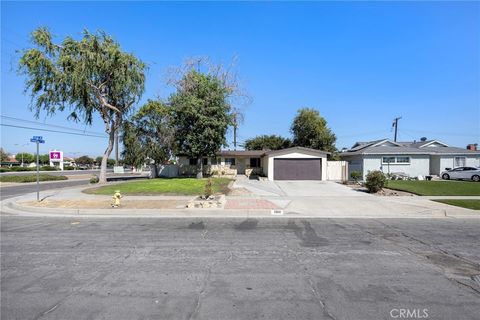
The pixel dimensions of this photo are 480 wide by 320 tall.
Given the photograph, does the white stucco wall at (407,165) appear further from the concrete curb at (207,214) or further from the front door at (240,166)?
the concrete curb at (207,214)

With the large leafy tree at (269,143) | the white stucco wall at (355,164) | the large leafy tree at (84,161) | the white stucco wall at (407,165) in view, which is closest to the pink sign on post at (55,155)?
the white stucco wall at (355,164)

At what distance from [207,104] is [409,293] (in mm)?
27349

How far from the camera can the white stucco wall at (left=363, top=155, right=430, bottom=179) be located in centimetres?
3212

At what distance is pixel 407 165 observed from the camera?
32.8 meters

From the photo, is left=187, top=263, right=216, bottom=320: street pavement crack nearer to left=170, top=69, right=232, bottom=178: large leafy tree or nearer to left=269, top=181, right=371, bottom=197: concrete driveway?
left=269, top=181, right=371, bottom=197: concrete driveway

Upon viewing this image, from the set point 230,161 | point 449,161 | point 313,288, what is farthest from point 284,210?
point 449,161

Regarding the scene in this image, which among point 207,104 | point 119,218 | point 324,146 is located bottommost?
point 119,218

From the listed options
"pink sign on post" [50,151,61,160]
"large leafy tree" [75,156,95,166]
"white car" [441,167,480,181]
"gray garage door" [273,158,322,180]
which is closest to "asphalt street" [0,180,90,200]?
"pink sign on post" [50,151,61,160]

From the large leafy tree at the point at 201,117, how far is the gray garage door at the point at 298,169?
6.14 m

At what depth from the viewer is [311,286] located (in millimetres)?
4699

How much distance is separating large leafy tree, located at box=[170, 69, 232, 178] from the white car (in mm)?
22531

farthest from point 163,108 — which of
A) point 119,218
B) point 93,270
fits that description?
point 93,270

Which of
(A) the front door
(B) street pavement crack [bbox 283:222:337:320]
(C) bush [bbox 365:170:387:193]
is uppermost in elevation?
(A) the front door

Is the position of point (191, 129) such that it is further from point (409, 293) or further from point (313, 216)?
point (409, 293)
